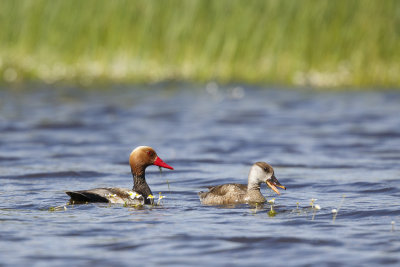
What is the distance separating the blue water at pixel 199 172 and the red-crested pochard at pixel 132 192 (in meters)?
0.13

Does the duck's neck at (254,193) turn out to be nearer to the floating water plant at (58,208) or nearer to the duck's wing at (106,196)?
the duck's wing at (106,196)

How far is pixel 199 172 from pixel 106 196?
13.4ft

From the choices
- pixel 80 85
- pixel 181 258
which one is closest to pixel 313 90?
pixel 80 85

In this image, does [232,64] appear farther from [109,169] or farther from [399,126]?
[109,169]

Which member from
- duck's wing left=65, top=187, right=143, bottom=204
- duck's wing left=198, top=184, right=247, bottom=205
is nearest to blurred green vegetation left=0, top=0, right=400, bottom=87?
duck's wing left=198, top=184, right=247, bottom=205

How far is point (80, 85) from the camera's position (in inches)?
971

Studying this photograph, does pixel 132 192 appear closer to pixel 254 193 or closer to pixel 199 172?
pixel 254 193

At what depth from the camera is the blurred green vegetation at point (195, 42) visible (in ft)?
75.5

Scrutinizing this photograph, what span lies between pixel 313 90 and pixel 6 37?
8.48 m

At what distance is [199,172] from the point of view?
1478 centimetres

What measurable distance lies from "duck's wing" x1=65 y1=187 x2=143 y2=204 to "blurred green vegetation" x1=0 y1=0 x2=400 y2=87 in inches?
505

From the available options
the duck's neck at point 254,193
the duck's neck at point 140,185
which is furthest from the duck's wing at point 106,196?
the duck's neck at point 254,193

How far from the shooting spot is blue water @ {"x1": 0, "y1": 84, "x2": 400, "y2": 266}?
863 centimetres

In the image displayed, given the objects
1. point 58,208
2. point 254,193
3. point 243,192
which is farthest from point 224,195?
point 58,208
